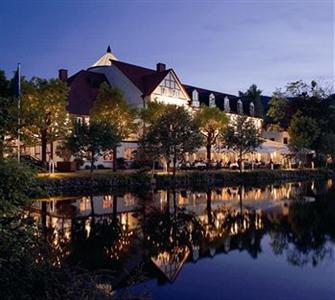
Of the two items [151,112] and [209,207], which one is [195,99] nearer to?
[151,112]

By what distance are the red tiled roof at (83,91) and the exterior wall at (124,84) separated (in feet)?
2.92

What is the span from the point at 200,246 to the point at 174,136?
20.0 m

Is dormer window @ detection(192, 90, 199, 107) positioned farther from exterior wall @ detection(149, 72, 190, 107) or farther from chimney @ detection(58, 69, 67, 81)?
chimney @ detection(58, 69, 67, 81)

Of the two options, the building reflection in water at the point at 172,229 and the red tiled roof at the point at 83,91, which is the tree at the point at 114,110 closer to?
the red tiled roof at the point at 83,91

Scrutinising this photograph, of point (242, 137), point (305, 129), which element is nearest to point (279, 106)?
point (305, 129)

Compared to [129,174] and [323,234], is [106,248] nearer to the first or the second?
[323,234]

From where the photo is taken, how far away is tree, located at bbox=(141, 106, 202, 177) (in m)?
31.5

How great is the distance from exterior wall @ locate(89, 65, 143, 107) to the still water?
26.8m

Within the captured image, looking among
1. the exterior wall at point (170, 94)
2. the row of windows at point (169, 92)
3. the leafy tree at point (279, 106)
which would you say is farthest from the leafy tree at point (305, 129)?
the row of windows at point (169, 92)

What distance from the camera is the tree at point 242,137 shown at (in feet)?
126

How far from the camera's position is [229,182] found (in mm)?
34750

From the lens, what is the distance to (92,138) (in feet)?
95.6

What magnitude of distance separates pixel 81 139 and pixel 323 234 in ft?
62.1

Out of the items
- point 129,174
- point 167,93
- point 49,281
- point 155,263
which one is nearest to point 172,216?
point 155,263
